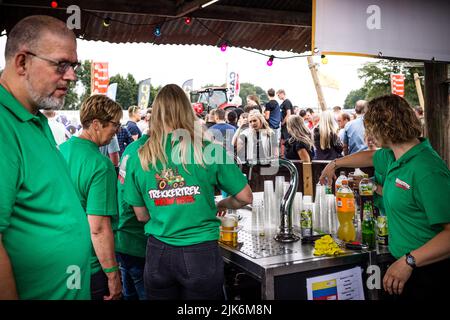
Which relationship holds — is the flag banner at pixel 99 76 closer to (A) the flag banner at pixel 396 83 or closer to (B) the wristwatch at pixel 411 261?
(A) the flag banner at pixel 396 83

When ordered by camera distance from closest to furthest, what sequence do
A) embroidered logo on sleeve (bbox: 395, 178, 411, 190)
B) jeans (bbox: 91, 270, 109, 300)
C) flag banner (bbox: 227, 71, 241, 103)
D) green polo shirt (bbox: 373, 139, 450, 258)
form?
green polo shirt (bbox: 373, 139, 450, 258)
embroidered logo on sleeve (bbox: 395, 178, 411, 190)
jeans (bbox: 91, 270, 109, 300)
flag banner (bbox: 227, 71, 241, 103)

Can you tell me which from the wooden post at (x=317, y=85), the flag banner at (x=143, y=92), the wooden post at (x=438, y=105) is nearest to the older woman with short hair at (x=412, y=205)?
the wooden post at (x=438, y=105)

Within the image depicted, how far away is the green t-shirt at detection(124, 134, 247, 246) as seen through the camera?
198 centimetres

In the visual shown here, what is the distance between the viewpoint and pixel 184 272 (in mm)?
1973

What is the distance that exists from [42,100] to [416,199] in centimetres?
163

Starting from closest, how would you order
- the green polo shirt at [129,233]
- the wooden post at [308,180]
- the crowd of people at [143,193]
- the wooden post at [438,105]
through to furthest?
the crowd of people at [143,193]
the green polo shirt at [129,233]
the wooden post at [308,180]
the wooden post at [438,105]

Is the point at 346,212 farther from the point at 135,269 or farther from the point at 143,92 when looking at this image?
the point at 143,92

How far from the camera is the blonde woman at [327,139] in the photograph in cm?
565

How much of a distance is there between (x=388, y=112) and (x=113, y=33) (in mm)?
4776

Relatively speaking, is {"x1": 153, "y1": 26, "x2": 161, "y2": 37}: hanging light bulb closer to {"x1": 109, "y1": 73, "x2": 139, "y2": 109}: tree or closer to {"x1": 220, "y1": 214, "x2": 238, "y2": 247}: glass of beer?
{"x1": 220, "y1": 214, "x2": 238, "y2": 247}: glass of beer

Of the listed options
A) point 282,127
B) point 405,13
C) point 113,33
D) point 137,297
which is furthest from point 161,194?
point 282,127

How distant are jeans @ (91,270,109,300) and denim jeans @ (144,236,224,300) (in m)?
0.26

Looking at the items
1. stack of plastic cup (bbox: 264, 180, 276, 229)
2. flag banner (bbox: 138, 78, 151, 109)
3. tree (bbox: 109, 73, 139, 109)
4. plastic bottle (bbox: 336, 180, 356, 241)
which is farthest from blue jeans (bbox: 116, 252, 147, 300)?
tree (bbox: 109, 73, 139, 109)
